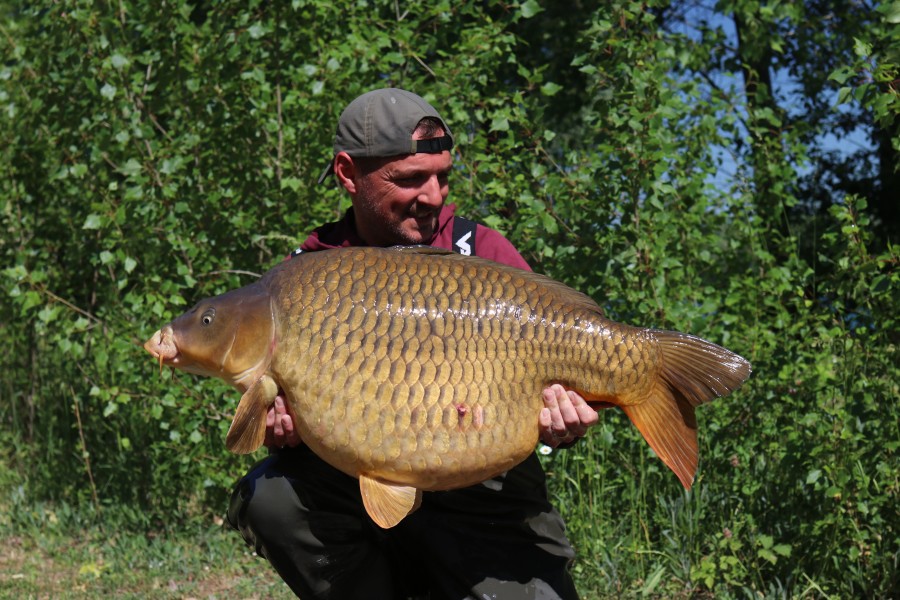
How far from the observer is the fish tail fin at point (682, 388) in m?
1.93

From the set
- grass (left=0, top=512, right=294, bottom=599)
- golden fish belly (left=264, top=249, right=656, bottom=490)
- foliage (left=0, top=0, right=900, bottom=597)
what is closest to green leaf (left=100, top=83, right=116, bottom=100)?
foliage (left=0, top=0, right=900, bottom=597)

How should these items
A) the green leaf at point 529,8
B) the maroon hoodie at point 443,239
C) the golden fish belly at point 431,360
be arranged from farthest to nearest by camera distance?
1. the green leaf at point 529,8
2. the maroon hoodie at point 443,239
3. the golden fish belly at point 431,360

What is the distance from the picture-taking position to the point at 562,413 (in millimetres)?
1909

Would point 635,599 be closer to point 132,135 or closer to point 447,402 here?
point 447,402

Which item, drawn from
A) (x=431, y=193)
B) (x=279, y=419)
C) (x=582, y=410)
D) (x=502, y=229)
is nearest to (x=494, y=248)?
(x=431, y=193)

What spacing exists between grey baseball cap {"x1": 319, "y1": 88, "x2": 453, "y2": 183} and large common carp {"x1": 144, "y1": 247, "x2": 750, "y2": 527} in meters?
0.26

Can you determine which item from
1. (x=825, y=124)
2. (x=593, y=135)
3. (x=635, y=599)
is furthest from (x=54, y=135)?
(x=825, y=124)

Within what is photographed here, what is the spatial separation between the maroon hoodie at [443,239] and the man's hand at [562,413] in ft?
1.41

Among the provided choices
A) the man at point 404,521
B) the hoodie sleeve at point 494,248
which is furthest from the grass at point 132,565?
the hoodie sleeve at point 494,248

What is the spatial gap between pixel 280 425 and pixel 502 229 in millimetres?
1508

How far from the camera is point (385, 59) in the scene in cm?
351

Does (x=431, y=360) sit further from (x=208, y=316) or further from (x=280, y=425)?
(x=208, y=316)

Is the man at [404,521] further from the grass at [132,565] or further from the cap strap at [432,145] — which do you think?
the grass at [132,565]

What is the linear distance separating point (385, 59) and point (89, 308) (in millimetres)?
1629
